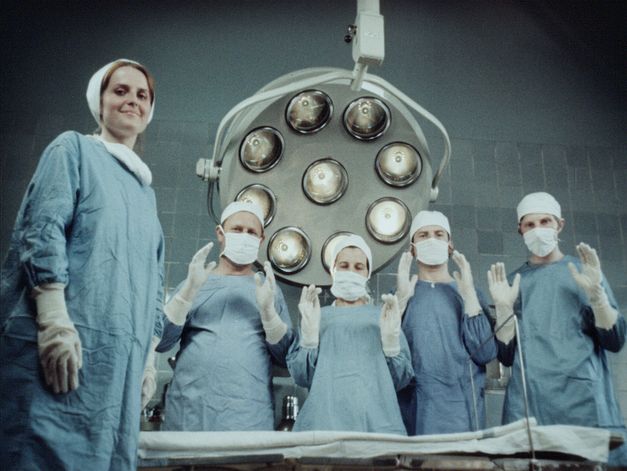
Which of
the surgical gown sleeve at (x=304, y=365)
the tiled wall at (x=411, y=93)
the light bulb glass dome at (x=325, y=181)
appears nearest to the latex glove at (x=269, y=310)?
the surgical gown sleeve at (x=304, y=365)

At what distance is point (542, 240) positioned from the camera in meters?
2.88

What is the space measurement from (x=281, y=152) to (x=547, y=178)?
183 cm

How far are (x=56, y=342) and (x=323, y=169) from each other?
5.95ft

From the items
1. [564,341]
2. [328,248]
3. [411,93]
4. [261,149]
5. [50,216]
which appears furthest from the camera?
[411,93]

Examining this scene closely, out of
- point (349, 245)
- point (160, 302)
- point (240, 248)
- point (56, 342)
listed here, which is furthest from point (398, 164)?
point (56, 342)

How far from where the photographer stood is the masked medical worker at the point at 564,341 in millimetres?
2471

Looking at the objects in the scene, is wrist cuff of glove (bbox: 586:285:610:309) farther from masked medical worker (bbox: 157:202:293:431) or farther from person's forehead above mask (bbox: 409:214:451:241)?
masked medical worker (bbox: 157:202:293:431)

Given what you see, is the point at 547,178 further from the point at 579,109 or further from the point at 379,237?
the point at 379,237

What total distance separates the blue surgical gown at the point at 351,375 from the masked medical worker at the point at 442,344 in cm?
15

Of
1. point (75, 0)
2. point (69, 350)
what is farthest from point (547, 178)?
point (69, 350)

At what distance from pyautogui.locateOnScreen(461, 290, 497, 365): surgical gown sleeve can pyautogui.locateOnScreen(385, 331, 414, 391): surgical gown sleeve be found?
28 cm

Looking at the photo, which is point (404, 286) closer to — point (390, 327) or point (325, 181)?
point (390, 327)

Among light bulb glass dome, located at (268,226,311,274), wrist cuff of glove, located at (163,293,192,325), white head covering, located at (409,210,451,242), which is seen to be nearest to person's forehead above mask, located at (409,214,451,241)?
white head covering, located at (409,210,451,242)

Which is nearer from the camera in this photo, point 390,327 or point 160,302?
point 160,302
